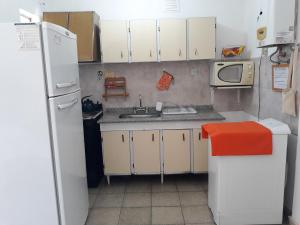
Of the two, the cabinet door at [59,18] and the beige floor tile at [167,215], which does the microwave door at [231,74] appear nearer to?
the beige floor tile at [167,215]

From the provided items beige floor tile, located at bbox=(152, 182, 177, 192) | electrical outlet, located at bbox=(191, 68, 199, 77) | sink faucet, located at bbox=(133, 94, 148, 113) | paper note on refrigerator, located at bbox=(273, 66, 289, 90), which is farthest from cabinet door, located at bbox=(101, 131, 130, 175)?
paper note on refrigerator, located at bbox=(273, 66, 289, 90)

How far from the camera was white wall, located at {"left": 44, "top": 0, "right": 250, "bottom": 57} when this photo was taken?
327 centimetres

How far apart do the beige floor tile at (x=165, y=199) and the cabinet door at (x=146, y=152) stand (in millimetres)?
298

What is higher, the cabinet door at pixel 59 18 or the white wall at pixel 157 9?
the white wall at pixel 157 9

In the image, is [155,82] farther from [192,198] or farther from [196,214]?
[196,214]

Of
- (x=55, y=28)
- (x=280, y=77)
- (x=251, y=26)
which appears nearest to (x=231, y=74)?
(x=251, y=26)

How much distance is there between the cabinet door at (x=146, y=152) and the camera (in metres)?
3.02

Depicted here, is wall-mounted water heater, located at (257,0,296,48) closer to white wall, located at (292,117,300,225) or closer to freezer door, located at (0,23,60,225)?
white wall, located at (292,117,300,225)

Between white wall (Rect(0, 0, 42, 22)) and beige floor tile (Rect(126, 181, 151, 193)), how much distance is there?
A: 2.29 meters

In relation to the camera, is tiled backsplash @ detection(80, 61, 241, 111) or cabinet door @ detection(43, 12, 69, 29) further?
tiled backsplash @ detection(80, 61, 241, 111)

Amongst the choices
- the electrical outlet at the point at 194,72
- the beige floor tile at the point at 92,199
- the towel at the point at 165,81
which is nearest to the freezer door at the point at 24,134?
the beige floor tile at the point at 92,199

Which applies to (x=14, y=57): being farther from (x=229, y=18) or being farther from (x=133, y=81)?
(x=229, y=18)

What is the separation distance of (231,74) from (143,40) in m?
1.18

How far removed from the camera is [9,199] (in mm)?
1742
